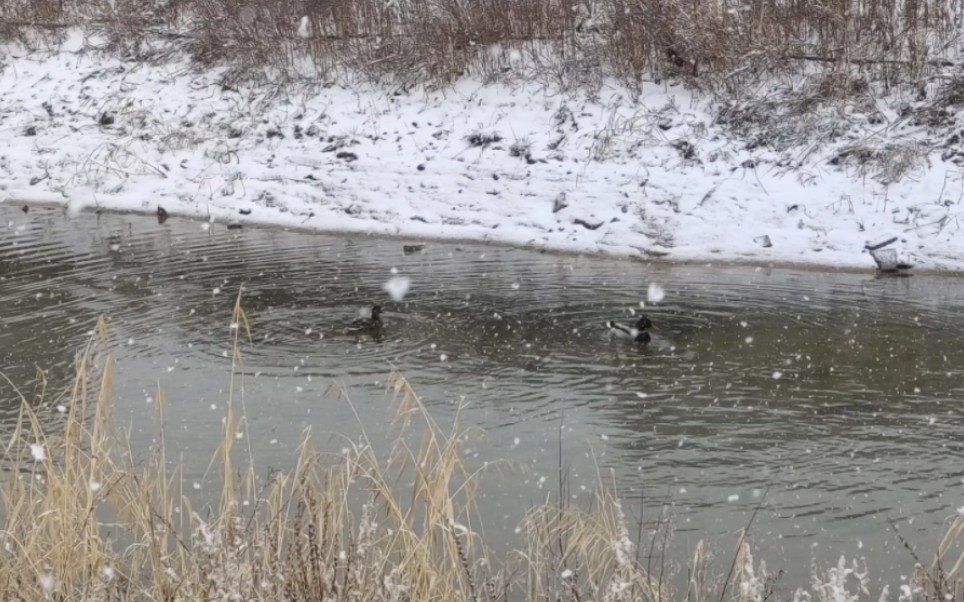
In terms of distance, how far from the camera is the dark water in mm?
5121

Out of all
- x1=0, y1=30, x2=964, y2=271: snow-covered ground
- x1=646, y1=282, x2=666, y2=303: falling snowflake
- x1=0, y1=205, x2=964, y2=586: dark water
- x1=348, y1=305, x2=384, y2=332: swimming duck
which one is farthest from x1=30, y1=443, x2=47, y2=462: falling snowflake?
x1=0, y1=30, x2=964, y2=271: snow-covered ground

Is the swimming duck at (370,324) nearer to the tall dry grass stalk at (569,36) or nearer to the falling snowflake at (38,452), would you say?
the falling snowflake at (38,452)

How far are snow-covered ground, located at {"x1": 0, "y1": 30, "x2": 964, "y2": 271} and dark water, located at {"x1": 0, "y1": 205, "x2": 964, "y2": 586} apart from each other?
2.96 ft

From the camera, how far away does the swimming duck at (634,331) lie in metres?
7.47

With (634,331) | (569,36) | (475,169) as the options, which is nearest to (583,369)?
(634,331)

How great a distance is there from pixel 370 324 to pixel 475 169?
531 cm

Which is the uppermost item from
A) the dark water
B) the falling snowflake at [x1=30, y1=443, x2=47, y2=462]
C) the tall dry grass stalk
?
the tall dry grass stalk

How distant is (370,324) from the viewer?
7977 millimetres

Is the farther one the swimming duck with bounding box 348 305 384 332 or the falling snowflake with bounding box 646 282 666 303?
the falling snowflake with bounding box 646 282 666 303

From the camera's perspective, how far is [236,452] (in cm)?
554

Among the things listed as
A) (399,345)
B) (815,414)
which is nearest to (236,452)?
(399,345)

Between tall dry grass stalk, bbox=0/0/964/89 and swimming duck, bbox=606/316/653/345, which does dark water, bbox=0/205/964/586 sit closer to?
swimming duck, bbox=606/316/653/345

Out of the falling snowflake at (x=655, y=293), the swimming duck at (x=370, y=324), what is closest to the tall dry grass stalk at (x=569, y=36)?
the falling snowflake at (x=655, y=293)

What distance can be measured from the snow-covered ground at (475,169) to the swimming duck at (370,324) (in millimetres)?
3396
